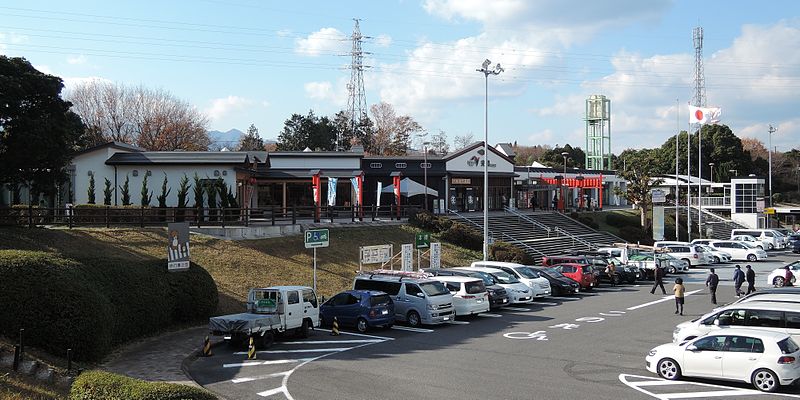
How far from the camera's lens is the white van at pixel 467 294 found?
79.6 feet

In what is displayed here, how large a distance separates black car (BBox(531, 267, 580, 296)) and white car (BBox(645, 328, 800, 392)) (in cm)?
1559

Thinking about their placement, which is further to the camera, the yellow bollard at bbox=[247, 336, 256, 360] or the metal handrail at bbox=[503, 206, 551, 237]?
the metal handrail at bbox=[503, 206, 551, 237]

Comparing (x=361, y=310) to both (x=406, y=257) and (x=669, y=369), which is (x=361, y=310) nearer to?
(x=406, y=257)

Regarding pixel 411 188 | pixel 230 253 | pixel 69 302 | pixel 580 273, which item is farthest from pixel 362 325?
pixel 411 188

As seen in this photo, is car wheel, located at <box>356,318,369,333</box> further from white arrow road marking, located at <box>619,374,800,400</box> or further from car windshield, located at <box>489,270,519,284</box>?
white arrow road marking, located at <box>619,374,800,400</box>

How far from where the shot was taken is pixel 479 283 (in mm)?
25109

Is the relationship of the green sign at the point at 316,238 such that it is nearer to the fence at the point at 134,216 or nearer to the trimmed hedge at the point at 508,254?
the fence at the point at 134,216

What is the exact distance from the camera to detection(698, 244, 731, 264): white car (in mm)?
47281

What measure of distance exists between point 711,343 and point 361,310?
10.9 meters

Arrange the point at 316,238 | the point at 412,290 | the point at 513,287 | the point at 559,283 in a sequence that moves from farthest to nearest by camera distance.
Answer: the point at 559,283
the point at 513,287
the point at 316,238
the point at 412,290

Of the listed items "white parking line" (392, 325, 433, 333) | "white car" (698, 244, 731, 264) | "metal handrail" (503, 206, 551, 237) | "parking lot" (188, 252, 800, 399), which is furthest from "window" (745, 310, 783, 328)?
"metal handrail" (503, 206, 551, 237)

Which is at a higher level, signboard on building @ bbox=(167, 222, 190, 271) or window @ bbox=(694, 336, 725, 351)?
signboard on building @ bbox=(167, 222, 190, 271)

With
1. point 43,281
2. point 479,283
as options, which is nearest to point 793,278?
point 479,283

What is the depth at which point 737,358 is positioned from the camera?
14141 millimetres
